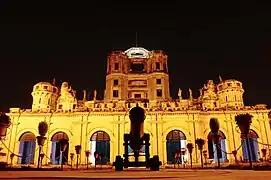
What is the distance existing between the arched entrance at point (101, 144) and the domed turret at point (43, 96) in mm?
13772

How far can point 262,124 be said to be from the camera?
3169cm

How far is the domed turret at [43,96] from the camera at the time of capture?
42.1 meters

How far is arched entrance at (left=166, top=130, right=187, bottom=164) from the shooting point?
104 ft

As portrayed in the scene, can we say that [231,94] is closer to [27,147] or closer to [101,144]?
[101,144]

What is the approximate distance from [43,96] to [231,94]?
115 ft

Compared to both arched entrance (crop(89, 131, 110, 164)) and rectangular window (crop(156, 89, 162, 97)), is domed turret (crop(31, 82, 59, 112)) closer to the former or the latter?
arched entrance (crop(89, 131, 110, 164))

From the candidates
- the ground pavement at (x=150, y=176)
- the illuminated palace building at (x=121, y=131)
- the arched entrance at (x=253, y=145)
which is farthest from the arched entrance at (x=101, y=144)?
the ground pavement at (x=150, y=176)

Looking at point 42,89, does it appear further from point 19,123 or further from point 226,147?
point 226,147

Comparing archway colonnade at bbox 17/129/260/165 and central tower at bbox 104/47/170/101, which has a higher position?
central tower at bbox 104/47/170/101

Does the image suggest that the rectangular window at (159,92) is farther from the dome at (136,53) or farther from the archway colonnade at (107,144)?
the archway colonnade at (107,144)

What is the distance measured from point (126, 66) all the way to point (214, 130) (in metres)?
31.1

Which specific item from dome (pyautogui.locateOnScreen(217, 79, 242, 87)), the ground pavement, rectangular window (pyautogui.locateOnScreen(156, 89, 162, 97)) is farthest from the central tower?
the ground pavement

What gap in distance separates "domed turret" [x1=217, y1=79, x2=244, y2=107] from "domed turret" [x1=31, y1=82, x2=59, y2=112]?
32573mm

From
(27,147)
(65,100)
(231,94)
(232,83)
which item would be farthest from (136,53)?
(27,147)
